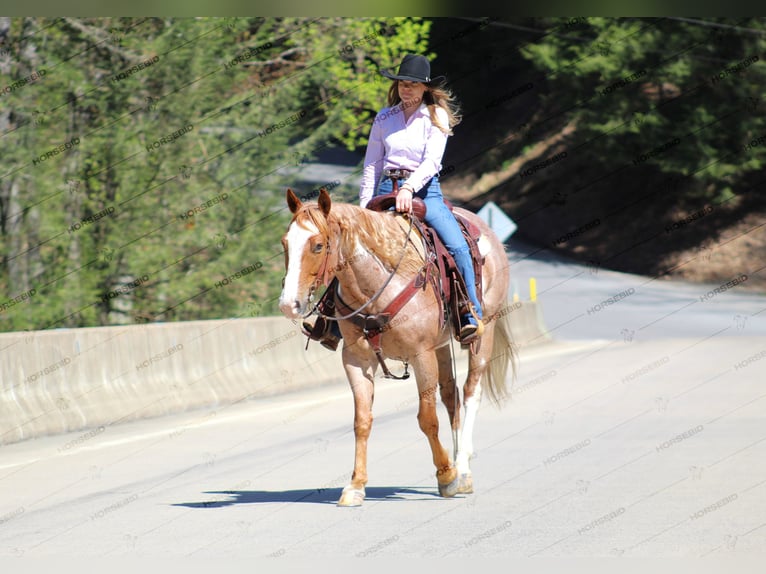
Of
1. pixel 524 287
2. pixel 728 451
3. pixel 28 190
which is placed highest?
pixel 728 451

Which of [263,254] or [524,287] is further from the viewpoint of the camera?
[524,287]

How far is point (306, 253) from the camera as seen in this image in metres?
9.55

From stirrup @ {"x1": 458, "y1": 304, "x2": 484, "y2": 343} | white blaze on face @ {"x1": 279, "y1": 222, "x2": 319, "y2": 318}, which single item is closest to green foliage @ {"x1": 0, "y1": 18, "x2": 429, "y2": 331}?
stirrup @ {"x1": 458, "y1": 304, "x2": 484, "y2": 343}

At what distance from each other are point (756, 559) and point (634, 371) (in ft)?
44.6

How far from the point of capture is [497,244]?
12922 millimetres

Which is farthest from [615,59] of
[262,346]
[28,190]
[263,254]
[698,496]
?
[698,496]

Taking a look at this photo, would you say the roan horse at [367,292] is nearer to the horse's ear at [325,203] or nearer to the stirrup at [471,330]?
the horse's ear at [325,203]

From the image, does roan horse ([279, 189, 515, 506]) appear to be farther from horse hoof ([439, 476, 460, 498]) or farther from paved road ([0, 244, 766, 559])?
paved road ([0, 244, 766, 559])

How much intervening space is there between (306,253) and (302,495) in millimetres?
2403

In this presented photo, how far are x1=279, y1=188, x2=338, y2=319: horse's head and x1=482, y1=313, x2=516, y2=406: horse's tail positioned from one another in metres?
3.53

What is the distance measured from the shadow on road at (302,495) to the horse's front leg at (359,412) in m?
0.36

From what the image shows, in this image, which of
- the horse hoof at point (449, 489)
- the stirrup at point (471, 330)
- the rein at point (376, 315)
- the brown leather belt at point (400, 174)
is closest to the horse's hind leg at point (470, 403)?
the horse hoof at point (449, 489)

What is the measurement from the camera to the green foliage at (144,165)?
24234 millimetres

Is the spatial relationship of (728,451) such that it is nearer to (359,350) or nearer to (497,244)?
(497,244)
